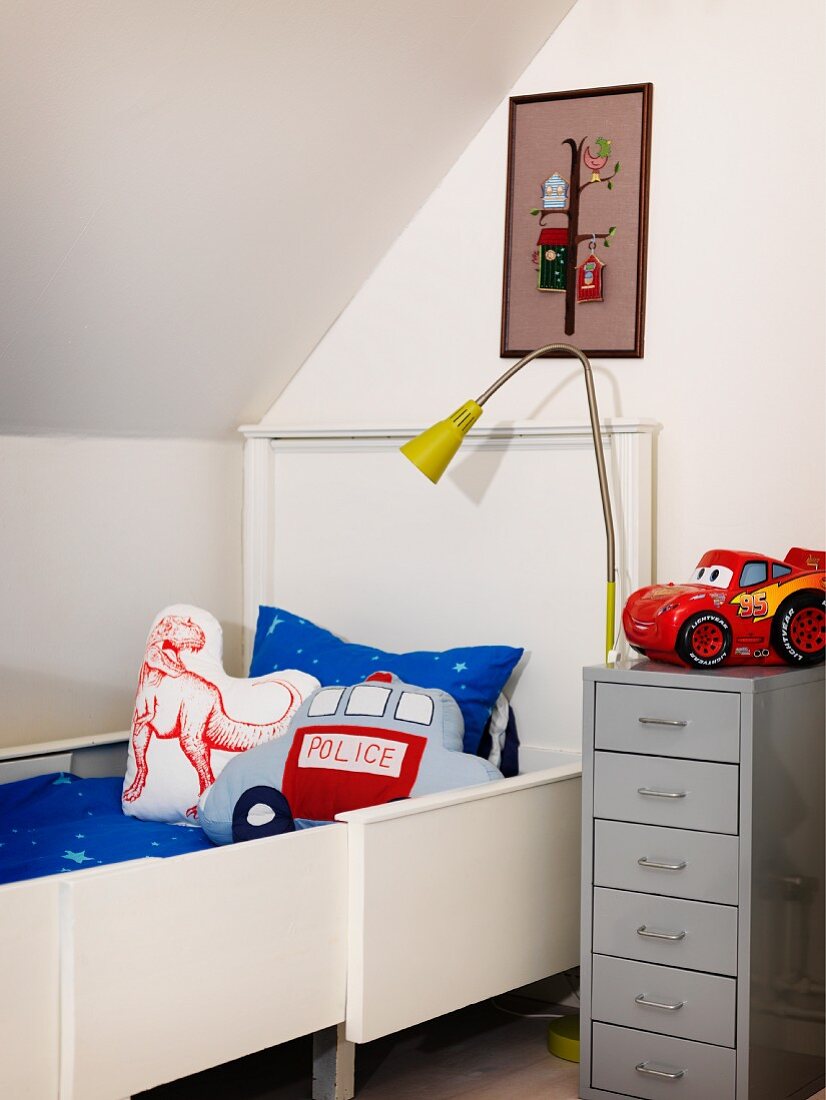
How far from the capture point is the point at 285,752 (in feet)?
7.17

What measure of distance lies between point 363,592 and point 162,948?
120 cm

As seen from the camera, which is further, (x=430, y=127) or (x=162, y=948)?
(x=430, y=127)

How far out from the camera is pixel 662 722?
2035 millimetres

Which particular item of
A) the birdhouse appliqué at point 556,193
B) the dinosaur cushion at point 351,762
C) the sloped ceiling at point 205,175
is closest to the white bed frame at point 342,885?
the dinosaur cushion at point 351,762

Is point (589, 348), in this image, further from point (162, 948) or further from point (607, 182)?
point (162, 948)

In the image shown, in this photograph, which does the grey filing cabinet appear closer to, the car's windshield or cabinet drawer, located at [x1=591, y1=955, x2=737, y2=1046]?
cabinet drawer, located at [x1=591, y1=955, x2=737, y2=1046]

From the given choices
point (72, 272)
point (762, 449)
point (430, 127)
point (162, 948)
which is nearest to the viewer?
point (162, 948)

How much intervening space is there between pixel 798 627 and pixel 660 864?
1.36ft

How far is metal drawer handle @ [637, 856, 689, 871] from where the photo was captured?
202cm

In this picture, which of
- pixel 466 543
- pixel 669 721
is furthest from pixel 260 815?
pixel 466 543

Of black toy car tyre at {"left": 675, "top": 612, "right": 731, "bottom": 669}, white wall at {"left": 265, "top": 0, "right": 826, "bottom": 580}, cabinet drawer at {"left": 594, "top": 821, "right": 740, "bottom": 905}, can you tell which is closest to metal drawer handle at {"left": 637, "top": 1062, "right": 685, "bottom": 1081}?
cabinet drawer at {"left": 594, "top": 821, "right": 740, "bottom": 905}

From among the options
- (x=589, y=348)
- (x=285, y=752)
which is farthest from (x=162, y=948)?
(x=589, y=348)

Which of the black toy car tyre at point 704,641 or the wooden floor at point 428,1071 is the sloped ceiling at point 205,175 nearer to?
the black toy car tyre at point 704,641

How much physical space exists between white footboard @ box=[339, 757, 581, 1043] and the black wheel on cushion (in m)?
0.13
